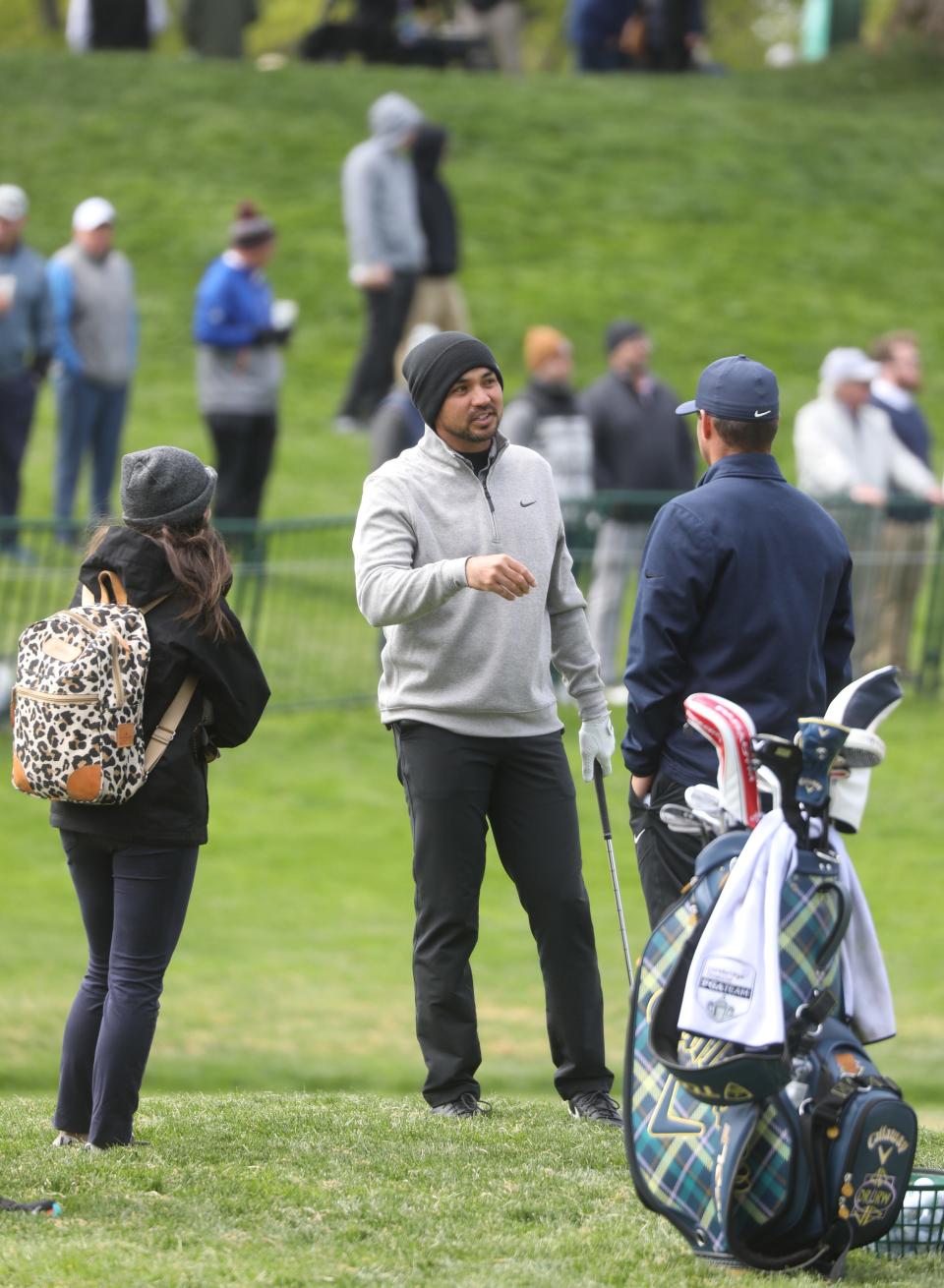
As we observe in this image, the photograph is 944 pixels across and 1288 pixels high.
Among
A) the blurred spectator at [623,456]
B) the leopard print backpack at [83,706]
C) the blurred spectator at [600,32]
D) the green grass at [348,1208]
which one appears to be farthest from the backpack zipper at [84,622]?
the blurred spectator at [600,32]

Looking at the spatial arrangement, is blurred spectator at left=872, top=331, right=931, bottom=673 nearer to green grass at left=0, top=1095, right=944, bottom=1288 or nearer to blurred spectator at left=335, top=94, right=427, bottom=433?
blurred spectator at left=335, top=94, right=427, bottom=433

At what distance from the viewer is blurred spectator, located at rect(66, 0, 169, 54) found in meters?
27.8

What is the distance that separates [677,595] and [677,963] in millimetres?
1094

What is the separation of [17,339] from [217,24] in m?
15.0

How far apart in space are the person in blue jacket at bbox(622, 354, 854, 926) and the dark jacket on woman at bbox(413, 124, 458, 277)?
12301mm

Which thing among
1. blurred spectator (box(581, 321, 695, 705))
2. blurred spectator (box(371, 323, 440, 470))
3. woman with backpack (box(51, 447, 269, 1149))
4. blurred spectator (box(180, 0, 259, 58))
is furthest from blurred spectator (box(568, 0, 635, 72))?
woman with backpack (box(51, 447, 269, 1149))

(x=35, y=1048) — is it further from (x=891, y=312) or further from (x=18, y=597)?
(x=891, y=312)

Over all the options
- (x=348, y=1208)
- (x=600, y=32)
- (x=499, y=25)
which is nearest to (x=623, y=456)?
(x=348, y=1208)

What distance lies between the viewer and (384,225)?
17156mm

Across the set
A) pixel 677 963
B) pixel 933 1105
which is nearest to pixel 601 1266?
pixel 677 963

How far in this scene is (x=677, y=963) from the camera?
4.88m

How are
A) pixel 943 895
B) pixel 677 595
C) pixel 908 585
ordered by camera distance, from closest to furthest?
pixel 677 595 < pixel 943 895 < pixel 908 585

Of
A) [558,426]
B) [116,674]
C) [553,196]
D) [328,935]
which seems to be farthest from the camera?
[553,196]

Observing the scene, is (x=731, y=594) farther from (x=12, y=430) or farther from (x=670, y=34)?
(x=670, y=34)
